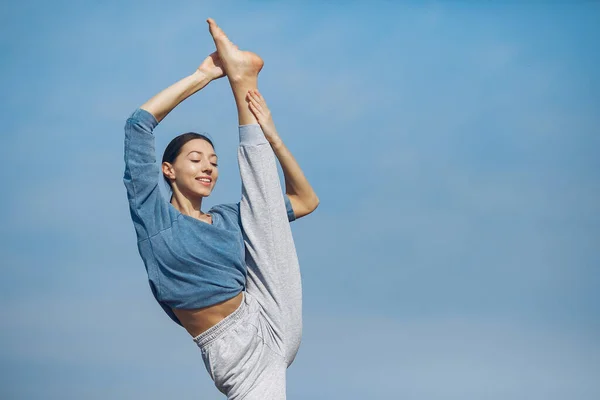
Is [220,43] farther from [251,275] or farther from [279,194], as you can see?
[251,275]

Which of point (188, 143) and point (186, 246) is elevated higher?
point (188, 143)

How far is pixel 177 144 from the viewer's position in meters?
5.41

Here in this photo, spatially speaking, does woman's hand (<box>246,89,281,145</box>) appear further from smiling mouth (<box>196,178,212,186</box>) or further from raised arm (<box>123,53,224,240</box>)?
raised arm (<box>123,53,224,240</box>)

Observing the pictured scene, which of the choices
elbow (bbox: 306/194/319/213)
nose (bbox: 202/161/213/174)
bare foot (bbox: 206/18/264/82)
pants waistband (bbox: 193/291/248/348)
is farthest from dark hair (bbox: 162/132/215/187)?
pants waistband (bbox: 193/291/248/348)

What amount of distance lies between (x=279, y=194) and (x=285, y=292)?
1.74 ft

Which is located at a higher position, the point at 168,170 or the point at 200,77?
the point at 200,77

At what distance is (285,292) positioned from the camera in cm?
533

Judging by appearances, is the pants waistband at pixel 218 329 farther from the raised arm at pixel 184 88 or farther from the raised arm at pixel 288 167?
the raised arm at pixel 184 88

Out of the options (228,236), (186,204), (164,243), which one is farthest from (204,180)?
(164,243)

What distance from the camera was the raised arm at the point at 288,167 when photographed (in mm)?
5445

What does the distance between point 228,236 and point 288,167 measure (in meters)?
0.59

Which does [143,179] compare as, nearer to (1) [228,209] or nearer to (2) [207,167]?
(2) [207,167]

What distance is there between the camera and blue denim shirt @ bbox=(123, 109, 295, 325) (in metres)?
5.04

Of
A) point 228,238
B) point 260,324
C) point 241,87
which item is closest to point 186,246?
point 228,238
